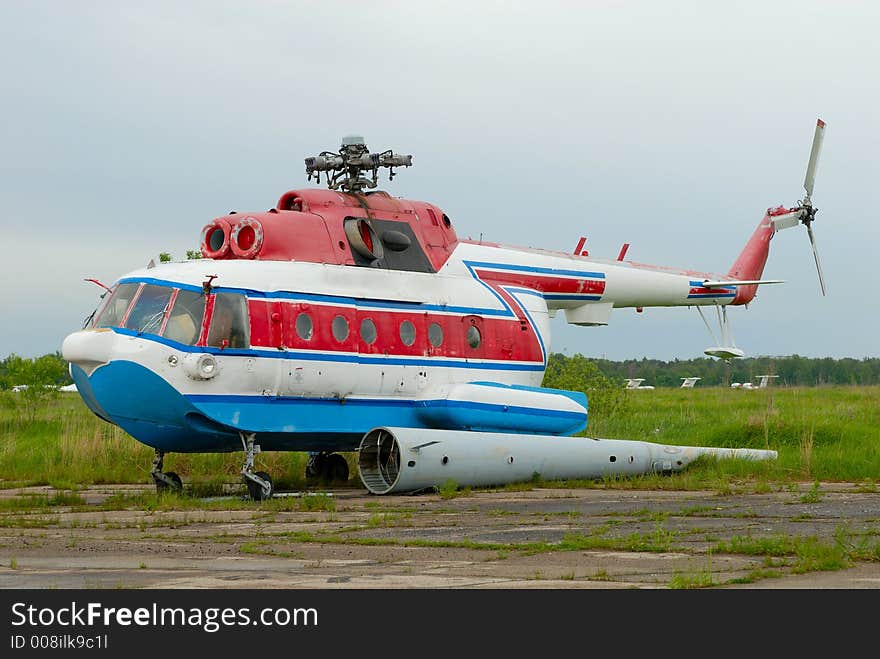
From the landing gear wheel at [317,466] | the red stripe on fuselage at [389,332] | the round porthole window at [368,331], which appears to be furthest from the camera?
the landing gear wheel at [317,466]

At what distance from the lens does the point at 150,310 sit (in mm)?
17859

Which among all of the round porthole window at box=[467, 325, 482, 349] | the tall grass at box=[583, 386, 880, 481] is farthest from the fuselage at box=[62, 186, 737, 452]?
the tall grass at box=[583, 386, 880, 481]

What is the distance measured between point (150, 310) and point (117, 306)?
746 millimetres

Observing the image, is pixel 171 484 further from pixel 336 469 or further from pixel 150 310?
pixel 336 469

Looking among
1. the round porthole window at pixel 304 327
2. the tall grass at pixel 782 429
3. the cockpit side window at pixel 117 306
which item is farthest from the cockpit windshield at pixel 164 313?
the tall grass at pixel 782 429

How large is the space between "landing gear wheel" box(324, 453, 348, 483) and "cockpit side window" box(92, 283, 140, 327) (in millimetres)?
5961

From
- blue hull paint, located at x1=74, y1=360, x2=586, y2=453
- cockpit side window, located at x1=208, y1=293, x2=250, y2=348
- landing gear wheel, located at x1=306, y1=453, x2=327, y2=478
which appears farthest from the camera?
landing gear wheel, located at x1=306, y1=453, x2=327, y2=478

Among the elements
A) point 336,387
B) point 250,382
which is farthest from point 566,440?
point 250,382

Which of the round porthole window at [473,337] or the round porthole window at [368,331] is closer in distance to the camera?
the round porthole window at [368,331]

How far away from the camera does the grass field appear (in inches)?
839

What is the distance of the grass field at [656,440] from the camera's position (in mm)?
21312

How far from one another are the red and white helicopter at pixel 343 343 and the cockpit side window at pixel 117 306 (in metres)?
0.02

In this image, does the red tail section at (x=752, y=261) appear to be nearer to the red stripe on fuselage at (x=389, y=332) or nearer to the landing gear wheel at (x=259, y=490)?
the red stripe on fuselage at (x=389, y=332)

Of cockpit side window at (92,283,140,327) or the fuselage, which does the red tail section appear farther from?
cockpit side window at (92,283,140,327)
